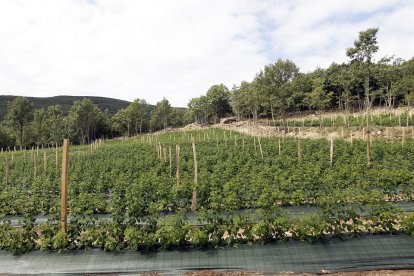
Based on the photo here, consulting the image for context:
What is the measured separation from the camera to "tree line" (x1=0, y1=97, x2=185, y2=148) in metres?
54.1

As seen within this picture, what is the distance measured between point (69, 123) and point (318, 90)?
48159 mm

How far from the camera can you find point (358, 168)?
12.0 m

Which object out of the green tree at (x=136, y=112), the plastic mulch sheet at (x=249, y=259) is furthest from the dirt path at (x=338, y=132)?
the green tree at (x=136, y=112)

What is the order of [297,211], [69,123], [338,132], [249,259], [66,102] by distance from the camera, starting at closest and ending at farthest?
[249,259] → [297,211] → [338,132] → [69,123] → [66,102]

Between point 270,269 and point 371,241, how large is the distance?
2324 millimetres

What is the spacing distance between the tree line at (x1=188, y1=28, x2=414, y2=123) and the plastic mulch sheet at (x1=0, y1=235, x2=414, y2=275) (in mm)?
30143

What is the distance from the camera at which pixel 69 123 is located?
61344 millimetres

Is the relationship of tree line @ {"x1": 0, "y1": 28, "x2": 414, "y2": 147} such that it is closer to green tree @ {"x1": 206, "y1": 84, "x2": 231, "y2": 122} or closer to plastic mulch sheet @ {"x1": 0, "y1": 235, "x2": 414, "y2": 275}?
green tree @ {"x1": 206, "y1": 84, "x2": 231, "y2": 122}

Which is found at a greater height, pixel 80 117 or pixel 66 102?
pixel 66 102

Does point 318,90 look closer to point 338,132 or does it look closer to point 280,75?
point 338,132

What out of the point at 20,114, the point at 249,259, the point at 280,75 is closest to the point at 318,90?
the point at 280,75

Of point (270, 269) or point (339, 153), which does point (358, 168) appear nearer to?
point (339, 153)

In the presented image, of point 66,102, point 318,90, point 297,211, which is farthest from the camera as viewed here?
point 66,102

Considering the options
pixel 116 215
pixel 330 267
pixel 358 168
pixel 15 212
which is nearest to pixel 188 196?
pixel 116 215
